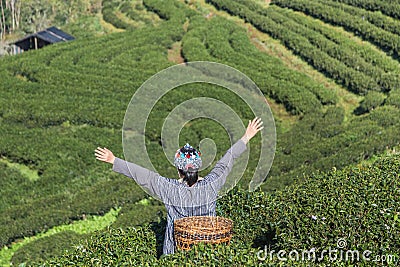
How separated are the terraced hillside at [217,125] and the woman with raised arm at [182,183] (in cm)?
65

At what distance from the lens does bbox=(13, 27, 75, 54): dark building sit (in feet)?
129

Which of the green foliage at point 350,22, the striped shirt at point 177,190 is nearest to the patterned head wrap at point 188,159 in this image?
the striped shirt at point 177,190

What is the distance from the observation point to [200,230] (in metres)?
8.58

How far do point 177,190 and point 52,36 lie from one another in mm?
32943

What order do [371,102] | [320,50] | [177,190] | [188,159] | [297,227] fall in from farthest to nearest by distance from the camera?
[320,50] → [371,102] → [297,227] → [177,190] → [188,159]

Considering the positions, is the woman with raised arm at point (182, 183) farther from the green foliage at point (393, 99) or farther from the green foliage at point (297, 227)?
the green foliage at point (393, 99)

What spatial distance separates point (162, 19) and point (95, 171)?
→ 2121 centimetres

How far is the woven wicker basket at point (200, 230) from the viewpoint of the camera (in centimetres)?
859

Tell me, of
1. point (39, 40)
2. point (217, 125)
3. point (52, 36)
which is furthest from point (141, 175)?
point (52, 36)

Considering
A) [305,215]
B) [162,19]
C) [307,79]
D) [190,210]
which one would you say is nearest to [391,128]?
[307,79]

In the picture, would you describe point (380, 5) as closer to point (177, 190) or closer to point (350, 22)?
point (350, 22)

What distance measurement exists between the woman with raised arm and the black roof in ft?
104

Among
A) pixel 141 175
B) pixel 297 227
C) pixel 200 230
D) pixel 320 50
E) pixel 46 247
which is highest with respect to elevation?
pixel 141 175

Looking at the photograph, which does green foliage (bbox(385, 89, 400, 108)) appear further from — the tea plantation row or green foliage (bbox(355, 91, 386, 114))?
the tea plantation row
